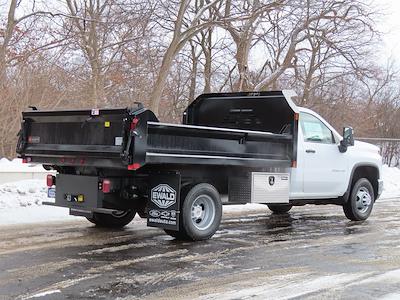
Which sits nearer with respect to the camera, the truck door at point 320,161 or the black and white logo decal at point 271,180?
the black and white logo decal at point 271,180

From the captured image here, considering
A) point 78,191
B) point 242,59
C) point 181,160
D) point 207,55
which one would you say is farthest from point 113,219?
point 207,55

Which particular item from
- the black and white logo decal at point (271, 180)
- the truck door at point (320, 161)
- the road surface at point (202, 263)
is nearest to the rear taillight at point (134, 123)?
the road surface at point (202, 263)

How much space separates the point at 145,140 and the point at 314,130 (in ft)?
13.7

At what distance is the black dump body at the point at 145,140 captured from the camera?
7461 mm

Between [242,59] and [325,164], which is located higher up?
[242,59]

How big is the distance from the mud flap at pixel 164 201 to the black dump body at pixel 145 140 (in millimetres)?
386

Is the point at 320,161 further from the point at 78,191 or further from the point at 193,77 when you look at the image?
the point at 193,77

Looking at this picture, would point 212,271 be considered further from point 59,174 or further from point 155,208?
point 59,174

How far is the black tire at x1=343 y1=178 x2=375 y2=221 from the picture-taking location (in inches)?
448

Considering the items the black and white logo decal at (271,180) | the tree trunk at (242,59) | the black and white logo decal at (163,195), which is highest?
the tree trunk at (242,59)

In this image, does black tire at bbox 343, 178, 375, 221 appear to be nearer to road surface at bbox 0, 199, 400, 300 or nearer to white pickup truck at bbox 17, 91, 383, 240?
white pickup truck at bbox 17, 91, 383, 240

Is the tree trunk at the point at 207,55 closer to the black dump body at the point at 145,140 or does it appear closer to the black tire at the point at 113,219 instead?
the black dump body at the point at 145,140

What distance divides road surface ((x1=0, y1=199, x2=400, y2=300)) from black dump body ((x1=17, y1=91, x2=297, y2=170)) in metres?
1.20

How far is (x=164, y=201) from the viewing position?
Result: 324 inches
